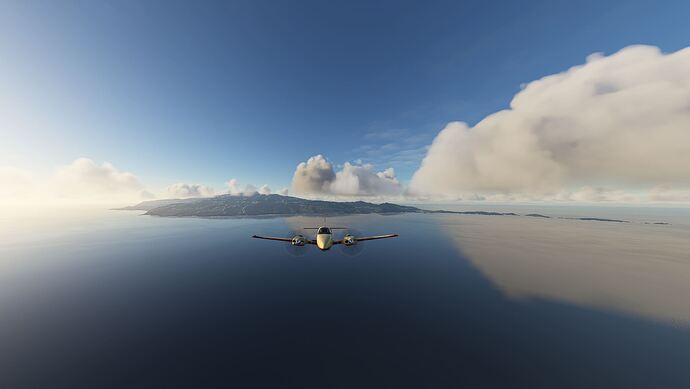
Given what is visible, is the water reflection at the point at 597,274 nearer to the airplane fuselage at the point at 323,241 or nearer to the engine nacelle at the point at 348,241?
the engine nacelle at the point at 348,241

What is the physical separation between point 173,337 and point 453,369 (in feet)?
141

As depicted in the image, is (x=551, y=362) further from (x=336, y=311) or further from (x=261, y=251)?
(x=261, y=251)

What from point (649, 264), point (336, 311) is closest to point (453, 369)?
point (336, 311)

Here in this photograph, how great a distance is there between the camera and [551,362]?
28531 millimetres

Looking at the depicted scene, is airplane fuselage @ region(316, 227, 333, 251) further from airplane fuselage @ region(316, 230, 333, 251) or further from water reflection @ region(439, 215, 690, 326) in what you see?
water reflection @ region(439, 215, 690, 326)

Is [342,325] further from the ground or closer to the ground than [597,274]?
further from the ground

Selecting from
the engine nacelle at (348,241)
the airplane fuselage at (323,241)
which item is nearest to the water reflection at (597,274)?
the engine nacelle at (348,241)

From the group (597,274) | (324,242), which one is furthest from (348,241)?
(597,274)

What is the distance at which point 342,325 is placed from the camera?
3544cm

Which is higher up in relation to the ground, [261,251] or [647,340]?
[261,251]

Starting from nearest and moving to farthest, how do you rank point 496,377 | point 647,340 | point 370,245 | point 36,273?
1. point 496,377
2. point 647,340
3. point 36,273
4. point 370,245

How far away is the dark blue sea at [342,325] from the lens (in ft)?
87.0

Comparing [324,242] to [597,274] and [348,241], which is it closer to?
[348,241]

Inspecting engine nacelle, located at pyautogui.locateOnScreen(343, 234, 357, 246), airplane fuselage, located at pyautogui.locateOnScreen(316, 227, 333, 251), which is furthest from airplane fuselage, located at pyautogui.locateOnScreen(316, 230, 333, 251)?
engine nacelle, located at pyautogui.locateOnScreen(343, 234, 357, 246)
